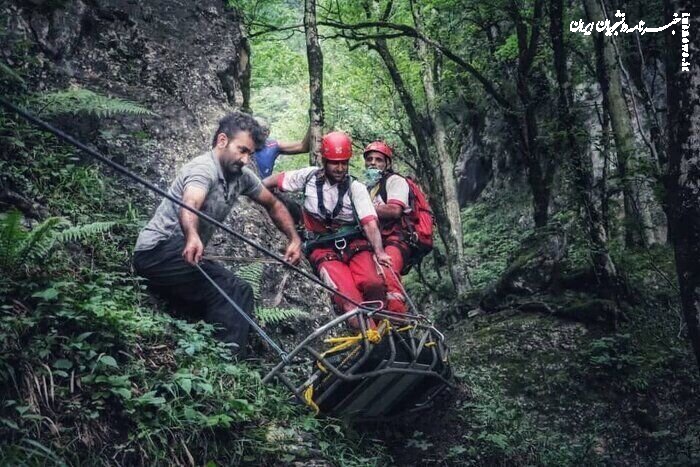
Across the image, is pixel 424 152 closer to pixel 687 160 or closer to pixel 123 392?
pixel 687 160

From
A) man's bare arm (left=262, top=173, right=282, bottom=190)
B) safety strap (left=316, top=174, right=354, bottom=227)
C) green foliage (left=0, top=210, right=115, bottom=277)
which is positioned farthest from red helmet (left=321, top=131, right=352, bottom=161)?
green foliage (left=0, top=210, right=115, bottom=277)

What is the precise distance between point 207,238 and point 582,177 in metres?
5.74

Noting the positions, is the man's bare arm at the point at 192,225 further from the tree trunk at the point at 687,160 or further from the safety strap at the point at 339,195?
the tree trunk at the point at 687,160

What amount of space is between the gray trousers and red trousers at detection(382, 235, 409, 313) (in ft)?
5.64

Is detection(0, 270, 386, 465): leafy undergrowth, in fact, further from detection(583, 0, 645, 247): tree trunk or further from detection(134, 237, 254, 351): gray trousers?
detection(583, 0, 645, 247): tree trunk

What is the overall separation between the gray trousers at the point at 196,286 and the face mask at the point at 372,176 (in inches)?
99.7

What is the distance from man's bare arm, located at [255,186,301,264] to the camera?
20.6 feet

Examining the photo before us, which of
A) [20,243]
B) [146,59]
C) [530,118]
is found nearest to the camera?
[20,243]

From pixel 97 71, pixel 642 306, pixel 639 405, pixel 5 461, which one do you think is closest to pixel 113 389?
pixel 5 461

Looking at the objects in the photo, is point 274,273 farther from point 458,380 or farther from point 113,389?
point 113,389

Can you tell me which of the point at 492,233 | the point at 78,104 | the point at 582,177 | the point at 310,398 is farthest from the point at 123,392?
the point at 492,233

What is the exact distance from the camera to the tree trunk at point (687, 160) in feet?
16.2

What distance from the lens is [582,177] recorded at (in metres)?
9.42

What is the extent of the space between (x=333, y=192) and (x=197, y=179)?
6.19 feet
